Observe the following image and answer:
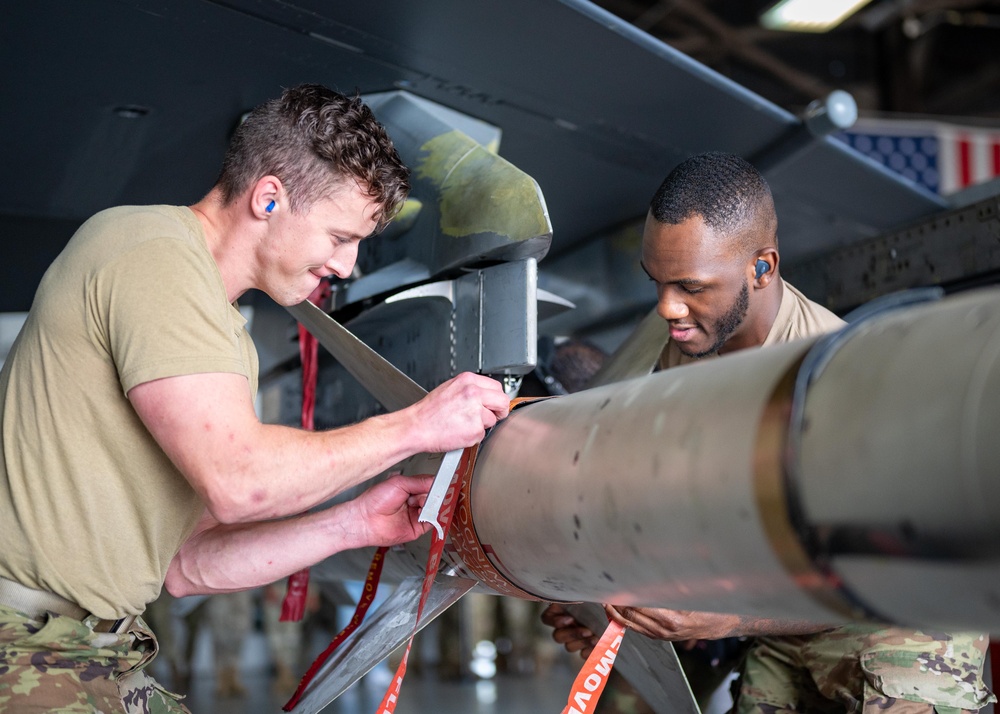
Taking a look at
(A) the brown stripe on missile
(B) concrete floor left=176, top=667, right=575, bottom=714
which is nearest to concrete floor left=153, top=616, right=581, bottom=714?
(B) concrete floor left=176, top=667, right=575, bottom=714

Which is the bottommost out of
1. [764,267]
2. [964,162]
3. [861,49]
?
[764,267]

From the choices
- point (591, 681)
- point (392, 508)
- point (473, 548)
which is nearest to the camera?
point (591, 681)

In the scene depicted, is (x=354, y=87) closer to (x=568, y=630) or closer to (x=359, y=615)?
(x=359, y=615)

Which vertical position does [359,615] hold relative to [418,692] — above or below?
above

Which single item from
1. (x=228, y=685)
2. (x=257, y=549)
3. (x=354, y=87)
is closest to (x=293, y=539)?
(x=257, y=549)

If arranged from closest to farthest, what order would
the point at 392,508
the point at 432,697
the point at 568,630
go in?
1. the point at 392,508
2. the point at 568,630
3. the point at 432,697

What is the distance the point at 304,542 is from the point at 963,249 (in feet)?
6.55

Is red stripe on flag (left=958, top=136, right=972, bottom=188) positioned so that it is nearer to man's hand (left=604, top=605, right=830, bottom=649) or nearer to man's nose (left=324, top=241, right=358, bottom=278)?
man's hand (left=604, top=605, right=830, bottom=649)

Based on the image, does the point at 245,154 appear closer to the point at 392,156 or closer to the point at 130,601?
the point at 392,156

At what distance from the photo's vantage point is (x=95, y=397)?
1283mm

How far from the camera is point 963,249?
2.59m

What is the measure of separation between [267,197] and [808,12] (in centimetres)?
615

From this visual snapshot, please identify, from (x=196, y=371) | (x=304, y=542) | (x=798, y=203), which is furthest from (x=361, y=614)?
(x=798, y=203)

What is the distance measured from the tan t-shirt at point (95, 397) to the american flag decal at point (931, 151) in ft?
18.7
